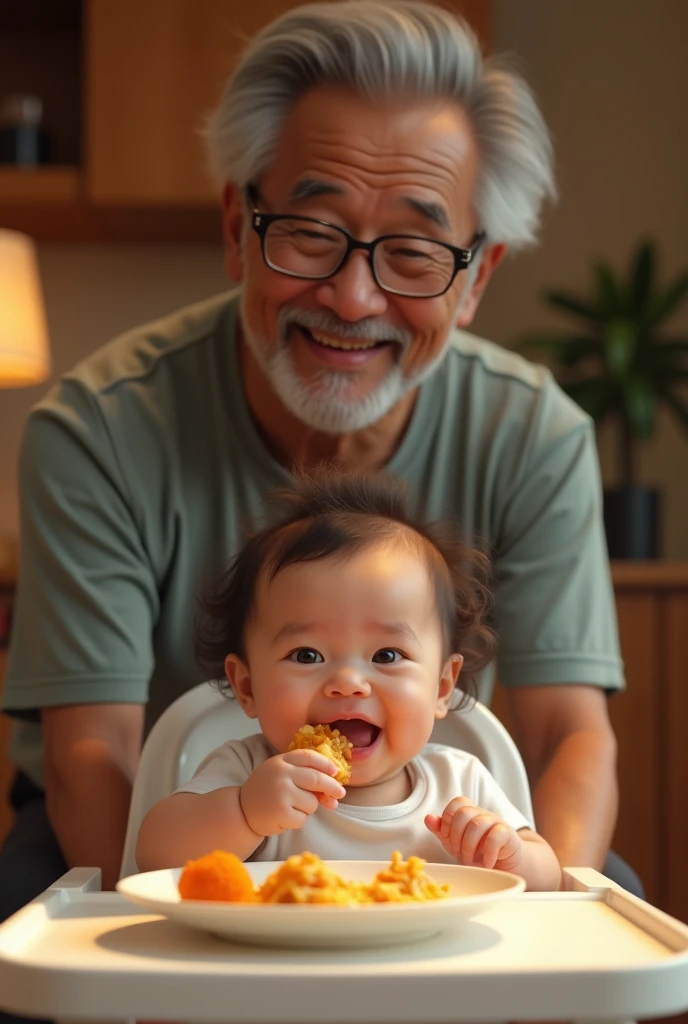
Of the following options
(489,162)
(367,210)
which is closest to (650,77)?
(489,162)

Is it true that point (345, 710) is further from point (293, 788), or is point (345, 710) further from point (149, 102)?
point (149, 102)

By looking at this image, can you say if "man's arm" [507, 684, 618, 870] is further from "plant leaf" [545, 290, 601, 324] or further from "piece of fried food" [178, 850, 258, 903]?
"plant leaf" [545, 290, 601, 324]

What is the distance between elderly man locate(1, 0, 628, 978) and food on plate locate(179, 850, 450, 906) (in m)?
0.56

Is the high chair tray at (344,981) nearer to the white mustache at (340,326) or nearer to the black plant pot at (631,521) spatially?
the white mustache at (340,326)

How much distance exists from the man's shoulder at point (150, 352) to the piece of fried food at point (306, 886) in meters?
0.91

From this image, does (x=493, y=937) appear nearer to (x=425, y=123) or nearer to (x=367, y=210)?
(x=367, y=210)

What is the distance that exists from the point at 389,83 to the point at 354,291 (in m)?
0.24

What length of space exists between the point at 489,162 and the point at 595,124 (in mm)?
1861

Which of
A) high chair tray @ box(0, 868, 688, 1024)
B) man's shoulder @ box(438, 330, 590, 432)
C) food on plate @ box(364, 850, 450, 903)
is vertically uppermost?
man's shoulder @ box(438, 330, 590, 432)

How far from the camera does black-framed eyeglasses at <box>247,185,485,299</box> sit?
145 centimetres

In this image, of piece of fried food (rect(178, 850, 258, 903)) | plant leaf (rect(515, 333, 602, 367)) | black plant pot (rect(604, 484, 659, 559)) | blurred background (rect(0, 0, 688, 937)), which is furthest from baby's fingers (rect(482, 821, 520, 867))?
blurred background (rect(0, 0, 688, 937))

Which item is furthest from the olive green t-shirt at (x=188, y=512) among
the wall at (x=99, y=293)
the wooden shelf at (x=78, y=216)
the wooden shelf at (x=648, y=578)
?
the wall at (x=99, y=293)

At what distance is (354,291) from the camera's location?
56.8 inches

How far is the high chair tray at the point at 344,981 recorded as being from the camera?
69 centimetres
